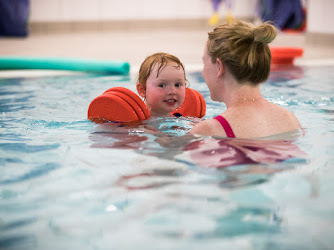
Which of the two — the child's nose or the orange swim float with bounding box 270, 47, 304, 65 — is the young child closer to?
the child's nose

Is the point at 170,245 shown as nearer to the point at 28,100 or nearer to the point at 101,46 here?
the point at 28,100

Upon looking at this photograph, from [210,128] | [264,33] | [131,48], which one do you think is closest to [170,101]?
[210,128]

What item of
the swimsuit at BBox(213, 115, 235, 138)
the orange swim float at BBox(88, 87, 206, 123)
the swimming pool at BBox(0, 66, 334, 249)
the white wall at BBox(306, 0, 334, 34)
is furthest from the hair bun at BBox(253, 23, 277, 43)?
the white wall at BBox(306, 0, 334, 34)

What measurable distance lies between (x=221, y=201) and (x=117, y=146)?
0.98 meters

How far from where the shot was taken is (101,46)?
9359 mm

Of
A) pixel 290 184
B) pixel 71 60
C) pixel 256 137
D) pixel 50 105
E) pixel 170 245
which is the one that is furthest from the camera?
pixel 71 60

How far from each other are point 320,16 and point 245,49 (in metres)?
7.74

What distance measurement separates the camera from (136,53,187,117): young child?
3285 millimetres

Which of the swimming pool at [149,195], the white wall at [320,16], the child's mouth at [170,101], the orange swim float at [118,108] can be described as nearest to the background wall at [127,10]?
the white wall at [320,16]

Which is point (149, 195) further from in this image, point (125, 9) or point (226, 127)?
point (125, 9)

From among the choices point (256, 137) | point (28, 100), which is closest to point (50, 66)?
point (28, 100)

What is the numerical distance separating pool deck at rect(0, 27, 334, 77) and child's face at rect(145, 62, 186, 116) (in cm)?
309

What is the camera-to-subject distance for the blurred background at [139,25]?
878 cm

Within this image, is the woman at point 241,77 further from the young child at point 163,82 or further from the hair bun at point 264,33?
the young child at point 163,82
